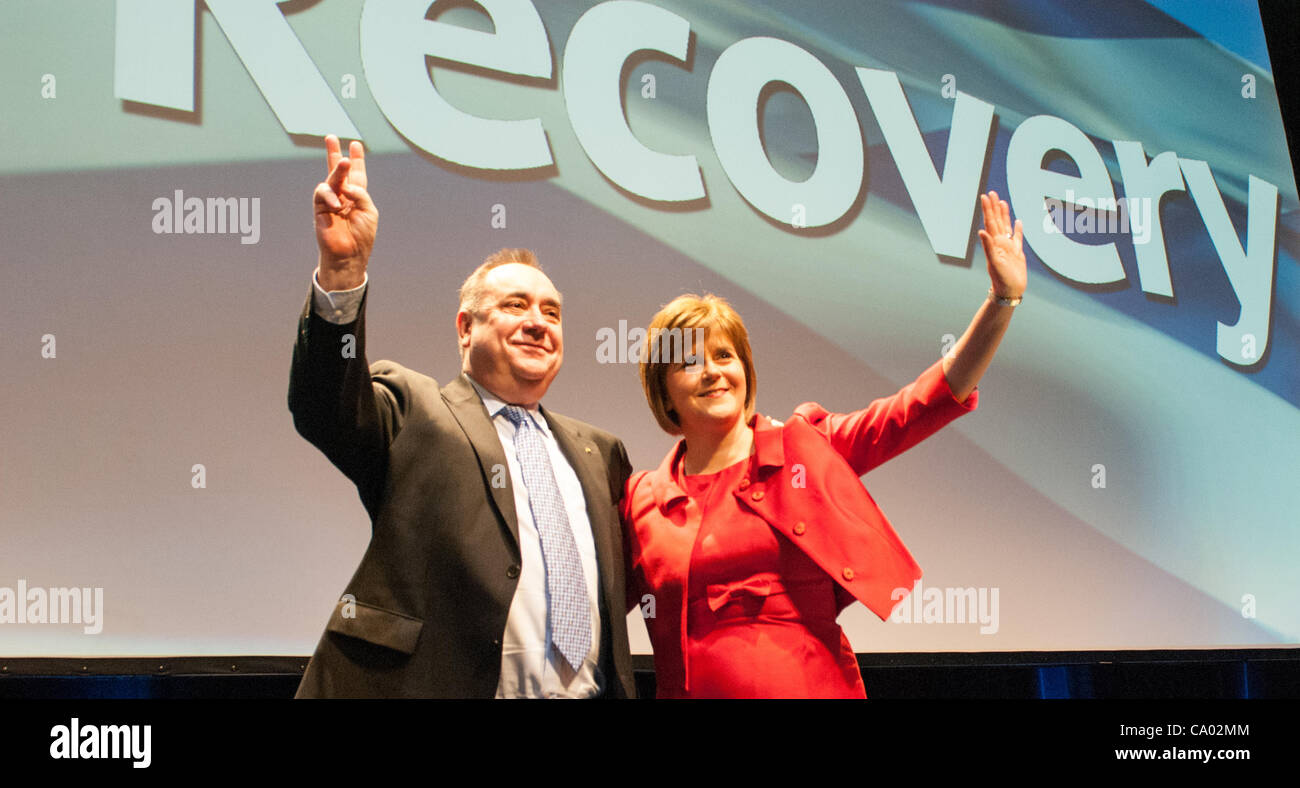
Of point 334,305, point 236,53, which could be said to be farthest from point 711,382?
point 236,53

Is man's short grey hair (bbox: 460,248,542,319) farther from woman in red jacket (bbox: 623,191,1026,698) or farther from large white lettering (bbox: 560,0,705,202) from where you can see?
large white lettering (bbox: 560,0,705,202)

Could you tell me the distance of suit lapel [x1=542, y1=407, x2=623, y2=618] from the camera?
2.19 meters

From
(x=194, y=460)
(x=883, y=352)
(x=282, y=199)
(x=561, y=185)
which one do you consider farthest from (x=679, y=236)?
(x=194, y=460)

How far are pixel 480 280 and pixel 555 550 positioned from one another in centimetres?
66

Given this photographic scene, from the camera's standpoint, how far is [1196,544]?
3238 millimetres

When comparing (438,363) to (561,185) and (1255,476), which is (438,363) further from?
(1255,476)

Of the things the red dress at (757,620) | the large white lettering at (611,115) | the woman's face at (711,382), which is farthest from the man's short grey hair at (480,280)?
the large white lettering at (611,115)

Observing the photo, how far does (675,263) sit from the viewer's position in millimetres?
3186

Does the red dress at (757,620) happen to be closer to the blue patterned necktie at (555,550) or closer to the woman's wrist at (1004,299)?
the blue patterned necktie at (555,550)

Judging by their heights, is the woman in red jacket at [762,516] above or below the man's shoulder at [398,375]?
below

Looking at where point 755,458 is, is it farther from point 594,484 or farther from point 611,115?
point 611,115

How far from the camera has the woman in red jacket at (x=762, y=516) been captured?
6.91 feet
